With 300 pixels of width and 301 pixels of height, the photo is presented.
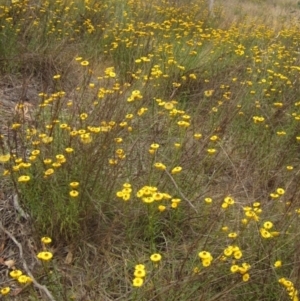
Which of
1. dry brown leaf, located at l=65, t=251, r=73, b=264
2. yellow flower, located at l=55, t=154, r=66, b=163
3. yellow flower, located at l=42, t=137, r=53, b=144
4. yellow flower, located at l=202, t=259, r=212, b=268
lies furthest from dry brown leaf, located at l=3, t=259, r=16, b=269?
yellow flower, located at l=202, t=259, r=212, b=268

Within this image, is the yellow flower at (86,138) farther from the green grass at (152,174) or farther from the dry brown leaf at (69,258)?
the dry brown leaf at (69,258)

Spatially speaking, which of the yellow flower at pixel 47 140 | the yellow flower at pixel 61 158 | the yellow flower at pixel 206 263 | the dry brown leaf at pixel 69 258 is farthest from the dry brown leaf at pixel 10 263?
the yellow flower at pixel 206 263

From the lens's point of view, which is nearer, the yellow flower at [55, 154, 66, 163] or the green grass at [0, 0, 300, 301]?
the green grass at [0, 0, 300, 301]

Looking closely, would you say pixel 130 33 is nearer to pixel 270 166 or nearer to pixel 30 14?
pixel 30 14

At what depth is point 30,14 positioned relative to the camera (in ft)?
16.3

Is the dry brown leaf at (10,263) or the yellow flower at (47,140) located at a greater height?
the yellow flower at (47,140)

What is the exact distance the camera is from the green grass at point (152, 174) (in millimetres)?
2037

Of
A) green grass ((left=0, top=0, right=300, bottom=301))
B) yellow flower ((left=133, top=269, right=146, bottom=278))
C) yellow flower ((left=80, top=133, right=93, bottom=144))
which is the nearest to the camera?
yellow flower ((left=133, top=269, right=146, bottom=278))

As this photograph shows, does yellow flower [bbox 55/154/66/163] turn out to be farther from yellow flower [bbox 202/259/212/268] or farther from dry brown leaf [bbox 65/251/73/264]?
yellow flower [bbox 202/259/212/268]

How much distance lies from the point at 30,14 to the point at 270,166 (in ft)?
10.8

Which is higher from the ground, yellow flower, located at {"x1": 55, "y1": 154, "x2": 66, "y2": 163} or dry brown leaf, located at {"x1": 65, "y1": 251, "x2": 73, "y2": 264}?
yellow flower, located at {"x1": 55, "y1": 154, "x2": 66, "y2": 163}

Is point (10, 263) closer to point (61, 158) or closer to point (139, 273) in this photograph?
point (61, 158)

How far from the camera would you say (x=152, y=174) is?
2643mm

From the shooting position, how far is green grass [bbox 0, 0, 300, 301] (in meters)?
2.04
